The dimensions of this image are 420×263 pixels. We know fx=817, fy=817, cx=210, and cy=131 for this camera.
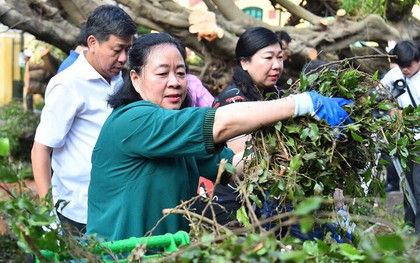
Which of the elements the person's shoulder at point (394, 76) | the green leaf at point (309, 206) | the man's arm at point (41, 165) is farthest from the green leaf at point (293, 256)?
the person's shoulder at point (394, 76)

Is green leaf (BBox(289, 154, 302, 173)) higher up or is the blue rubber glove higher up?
the blue rubber glove

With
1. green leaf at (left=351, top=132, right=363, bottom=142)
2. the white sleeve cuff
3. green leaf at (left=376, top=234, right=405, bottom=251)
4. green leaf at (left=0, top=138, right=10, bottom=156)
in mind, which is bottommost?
green leaf at (left=351, top=132, right=363, bottom=142)

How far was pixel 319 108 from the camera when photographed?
3115 mm

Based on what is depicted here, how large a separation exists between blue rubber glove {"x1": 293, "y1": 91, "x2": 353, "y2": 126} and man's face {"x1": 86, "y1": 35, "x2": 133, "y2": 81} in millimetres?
1811

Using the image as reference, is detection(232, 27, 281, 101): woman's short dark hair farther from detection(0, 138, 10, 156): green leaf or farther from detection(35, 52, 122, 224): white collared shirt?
detection(0, 138, 10, 156): green leaf

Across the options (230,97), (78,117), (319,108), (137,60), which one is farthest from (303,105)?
(78,117)

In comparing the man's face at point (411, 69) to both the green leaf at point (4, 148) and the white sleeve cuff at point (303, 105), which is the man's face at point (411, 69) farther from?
the green leaf at point (4, 148)

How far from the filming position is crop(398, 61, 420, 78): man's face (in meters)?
7.43

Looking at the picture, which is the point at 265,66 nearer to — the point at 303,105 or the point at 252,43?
the point at 252,43

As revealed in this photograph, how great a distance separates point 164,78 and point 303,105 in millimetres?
641

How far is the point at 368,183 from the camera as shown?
3.52m

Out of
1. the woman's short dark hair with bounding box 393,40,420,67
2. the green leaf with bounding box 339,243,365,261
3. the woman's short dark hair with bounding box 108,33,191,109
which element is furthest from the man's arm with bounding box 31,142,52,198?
the woman's short dark hair with bounding box 393,40,420,67

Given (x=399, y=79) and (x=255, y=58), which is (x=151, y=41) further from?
(x=399, y=79)

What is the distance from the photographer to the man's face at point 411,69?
7.43m
